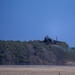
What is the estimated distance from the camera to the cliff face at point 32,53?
48000 millimetres

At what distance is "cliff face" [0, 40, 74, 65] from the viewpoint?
157ft

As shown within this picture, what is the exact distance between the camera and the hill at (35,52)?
48.2m

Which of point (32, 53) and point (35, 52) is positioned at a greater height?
point (35, 52)

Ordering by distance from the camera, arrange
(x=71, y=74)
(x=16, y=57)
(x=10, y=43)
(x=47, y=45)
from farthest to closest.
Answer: (x=47, y=45)
(x=10, y=43)
(x=16, y=57)
(x=71, y=74)

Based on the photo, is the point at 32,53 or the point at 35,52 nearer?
the point at 32,53

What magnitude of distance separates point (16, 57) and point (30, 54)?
130 inches

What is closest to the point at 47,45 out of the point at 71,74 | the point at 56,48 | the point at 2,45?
the point at 56,48

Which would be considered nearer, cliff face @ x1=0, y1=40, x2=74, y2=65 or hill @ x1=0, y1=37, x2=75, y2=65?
cliff face @ x1=0, y1=40, x2=74, y2=65

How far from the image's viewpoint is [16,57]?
4919 cm

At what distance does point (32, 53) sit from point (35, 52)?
731 millimetres

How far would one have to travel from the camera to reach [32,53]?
2073 inches

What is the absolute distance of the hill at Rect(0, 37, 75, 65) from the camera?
48188 millimetres

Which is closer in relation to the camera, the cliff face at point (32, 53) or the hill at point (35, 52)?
the cliff face at point (32, 53)

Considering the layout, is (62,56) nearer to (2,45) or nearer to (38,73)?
(2,45)
